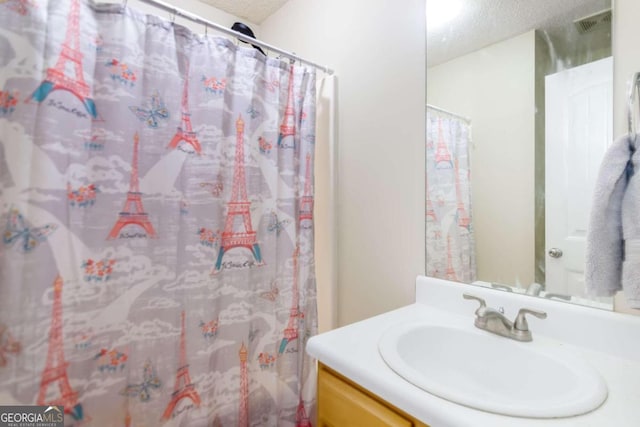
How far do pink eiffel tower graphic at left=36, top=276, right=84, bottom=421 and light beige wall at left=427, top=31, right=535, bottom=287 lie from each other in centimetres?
133

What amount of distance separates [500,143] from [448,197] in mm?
249

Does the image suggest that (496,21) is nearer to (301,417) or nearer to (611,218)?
(611,218)

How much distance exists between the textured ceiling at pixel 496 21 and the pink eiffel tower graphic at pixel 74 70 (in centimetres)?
116

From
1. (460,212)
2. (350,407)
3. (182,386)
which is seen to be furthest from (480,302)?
(182,386)

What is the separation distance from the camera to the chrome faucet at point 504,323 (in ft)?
2.70

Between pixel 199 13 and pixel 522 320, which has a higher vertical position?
pixel 199 13

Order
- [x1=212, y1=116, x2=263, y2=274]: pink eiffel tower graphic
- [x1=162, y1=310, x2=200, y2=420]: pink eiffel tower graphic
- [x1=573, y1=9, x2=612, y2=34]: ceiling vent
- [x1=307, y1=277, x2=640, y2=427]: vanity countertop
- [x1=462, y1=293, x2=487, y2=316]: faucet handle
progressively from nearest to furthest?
1. [x1=307, y1=277, x2=640, y2=427]: vanity countertop
2. [x1=573, y1=9, x2=612, y2=34]: ceiling vent
3. [x1=462, y1=293, x2=487, y2=316]: faucet handle
4. [x1=162, y1=310, x2=200, y2=420]: pink eiffel tower graphic
5. [x1=212, y1=116, x2=263, y2=274]: pink eiffel tower graphic

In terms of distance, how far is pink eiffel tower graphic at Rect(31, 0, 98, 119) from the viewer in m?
0.84

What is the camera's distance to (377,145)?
131 centimetres

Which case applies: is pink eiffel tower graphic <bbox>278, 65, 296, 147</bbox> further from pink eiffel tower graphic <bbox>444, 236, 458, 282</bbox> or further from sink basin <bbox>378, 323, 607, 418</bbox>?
sink basin <bbox>378, 323, 607, 418</bbox>

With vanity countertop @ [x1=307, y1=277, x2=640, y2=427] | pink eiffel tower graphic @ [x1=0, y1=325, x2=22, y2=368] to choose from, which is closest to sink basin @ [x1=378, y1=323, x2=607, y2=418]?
vanity countertop @ [x1=307, y1=277, x2=640, y2=427]

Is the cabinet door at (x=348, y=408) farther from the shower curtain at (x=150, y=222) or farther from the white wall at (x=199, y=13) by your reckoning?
the white wall at (x=199, y=13)

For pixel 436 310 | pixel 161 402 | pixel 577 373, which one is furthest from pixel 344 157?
pixel 161 402

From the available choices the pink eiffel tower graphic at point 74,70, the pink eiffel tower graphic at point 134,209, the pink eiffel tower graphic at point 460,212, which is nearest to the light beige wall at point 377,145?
the pink eiffel tower graphic at point 460,212
